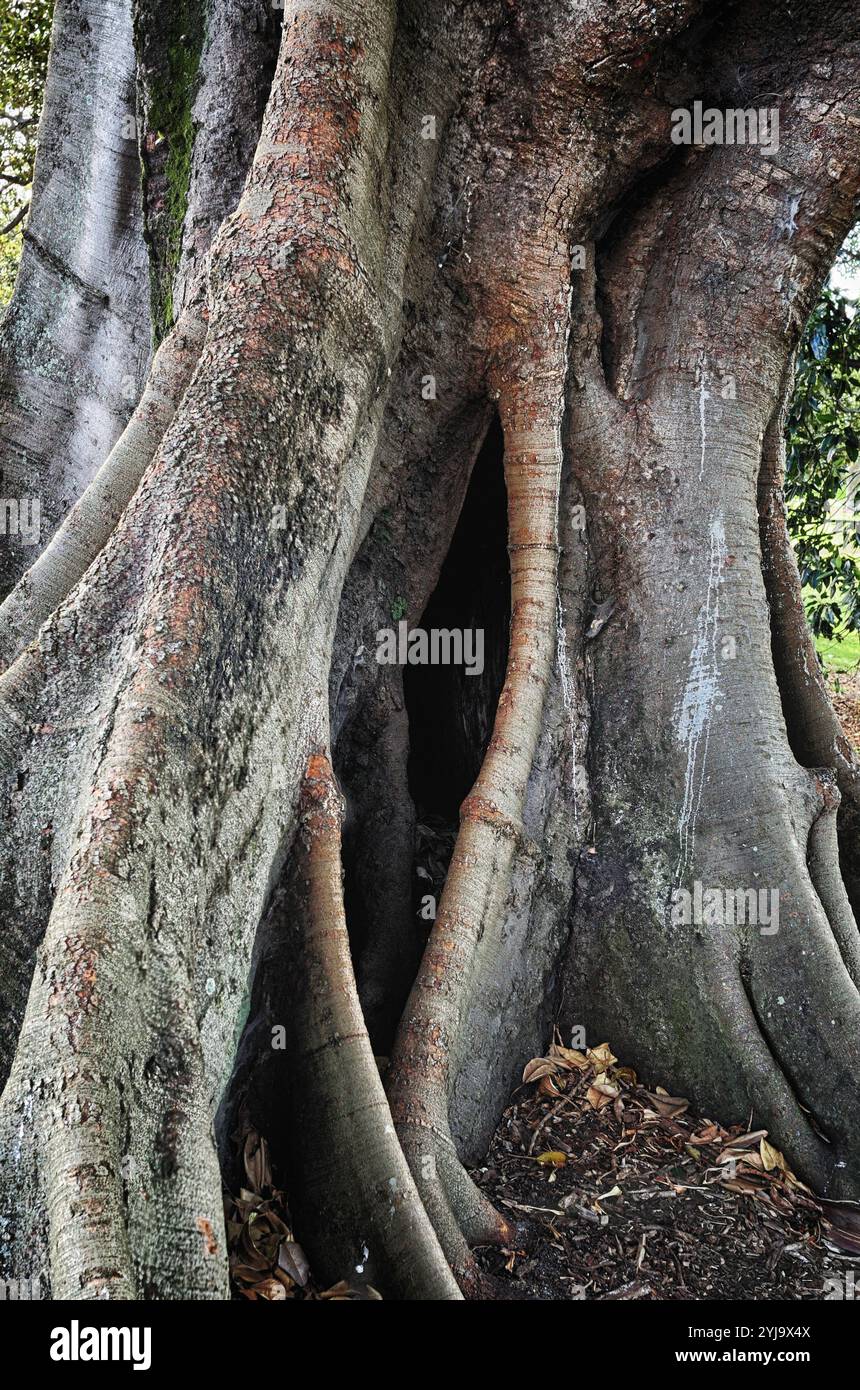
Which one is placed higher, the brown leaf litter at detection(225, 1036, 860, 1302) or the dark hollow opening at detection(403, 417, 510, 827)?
the dark hollow opening at detection(403, 417, 510, 827)

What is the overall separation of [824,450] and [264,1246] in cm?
664

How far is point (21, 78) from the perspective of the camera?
909cm

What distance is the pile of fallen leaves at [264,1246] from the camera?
2863 millimetres

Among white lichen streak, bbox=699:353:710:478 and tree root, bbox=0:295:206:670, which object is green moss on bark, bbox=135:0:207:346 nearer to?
tree root, bbox=0:295:206:670

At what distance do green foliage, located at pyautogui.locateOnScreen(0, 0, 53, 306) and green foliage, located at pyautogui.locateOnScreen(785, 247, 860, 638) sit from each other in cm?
586

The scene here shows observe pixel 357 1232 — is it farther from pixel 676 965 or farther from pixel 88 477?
pixel 88 477

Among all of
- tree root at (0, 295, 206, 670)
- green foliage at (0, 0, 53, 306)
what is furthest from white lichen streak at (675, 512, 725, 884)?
green foliage at (0, 0, 53, 306)

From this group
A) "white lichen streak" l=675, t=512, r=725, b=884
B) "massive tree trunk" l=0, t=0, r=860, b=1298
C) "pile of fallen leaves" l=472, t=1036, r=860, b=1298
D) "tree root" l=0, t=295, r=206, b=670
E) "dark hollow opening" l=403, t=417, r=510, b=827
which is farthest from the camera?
"dark hollow opening" l=403, t=417, r=510, b=827

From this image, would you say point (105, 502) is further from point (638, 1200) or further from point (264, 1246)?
point (638, 1200)

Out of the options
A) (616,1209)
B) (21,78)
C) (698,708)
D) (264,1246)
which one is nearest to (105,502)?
(698,708)

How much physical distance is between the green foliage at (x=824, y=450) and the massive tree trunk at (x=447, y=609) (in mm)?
2748

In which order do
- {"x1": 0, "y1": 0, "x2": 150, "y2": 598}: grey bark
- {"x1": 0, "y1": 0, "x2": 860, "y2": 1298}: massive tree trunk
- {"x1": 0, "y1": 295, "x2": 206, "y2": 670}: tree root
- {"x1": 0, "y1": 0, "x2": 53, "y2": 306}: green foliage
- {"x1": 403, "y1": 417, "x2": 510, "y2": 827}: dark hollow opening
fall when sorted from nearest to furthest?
{"x1": 0, "y1": 0, "x2": 860, "y2": 1298}: massive tree trunk, {"x1": 0, "y1": 295, "x2": 206, "y2": 670}: tree root, {"x1": 403, "y1": 417, "x2": 510, "y2": 827}: dark hollow opening, {"x1": 0, "y1": 0, "x2": 150, "y2": 598}: grey bark, {"x1": 0, "y1": 0, "x2": 53, "y2": 306}: green foliage

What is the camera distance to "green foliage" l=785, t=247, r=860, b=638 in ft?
23.6
